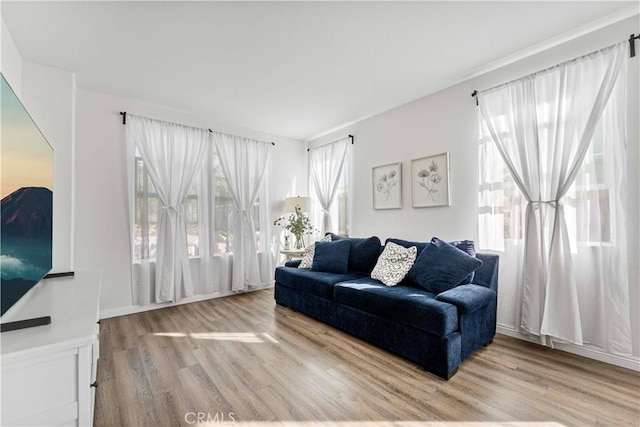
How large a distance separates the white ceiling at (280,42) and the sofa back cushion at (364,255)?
1839 millimetres

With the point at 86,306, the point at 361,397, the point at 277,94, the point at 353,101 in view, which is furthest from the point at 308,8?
the point at 361,397

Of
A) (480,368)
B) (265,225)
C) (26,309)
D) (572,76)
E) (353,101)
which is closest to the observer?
(26,309)

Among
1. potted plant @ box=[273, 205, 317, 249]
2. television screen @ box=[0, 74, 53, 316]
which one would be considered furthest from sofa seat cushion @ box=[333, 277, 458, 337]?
television screen @ box=[0, 74, 53, 316]

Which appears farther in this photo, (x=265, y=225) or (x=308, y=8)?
(x=265, y=225)

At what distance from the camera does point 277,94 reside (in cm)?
337

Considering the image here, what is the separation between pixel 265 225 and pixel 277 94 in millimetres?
2138

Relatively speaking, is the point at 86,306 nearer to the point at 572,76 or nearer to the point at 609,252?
the point at 609,252

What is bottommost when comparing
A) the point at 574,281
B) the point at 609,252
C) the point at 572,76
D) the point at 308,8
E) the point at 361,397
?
the point at 361,397

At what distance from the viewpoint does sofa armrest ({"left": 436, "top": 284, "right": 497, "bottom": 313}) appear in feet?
6.97

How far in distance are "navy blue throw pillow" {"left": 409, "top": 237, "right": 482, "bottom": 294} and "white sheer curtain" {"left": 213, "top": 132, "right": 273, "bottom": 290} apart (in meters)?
2.64

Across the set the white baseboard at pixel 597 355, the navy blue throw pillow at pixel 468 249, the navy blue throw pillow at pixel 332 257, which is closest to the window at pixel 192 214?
the navy blue throw pillow at pixel 332 257

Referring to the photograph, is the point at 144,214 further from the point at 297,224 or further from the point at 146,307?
the point at 297,224

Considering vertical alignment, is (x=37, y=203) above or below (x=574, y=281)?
above

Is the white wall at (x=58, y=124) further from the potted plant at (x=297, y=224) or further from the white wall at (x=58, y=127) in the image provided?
the potted plant at (x=297, y=224)
